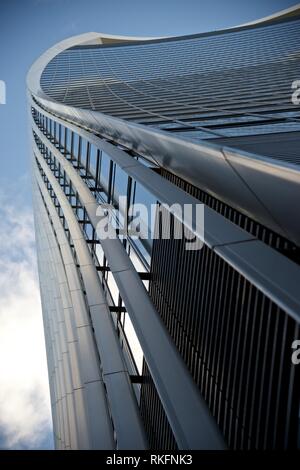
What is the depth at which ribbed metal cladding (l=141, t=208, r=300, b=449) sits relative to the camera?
4.81m

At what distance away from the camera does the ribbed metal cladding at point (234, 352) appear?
4.81m

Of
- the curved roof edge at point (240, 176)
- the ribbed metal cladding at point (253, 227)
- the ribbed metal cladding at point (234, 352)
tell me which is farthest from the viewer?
the ribbed metal cladding at point (253, 227)

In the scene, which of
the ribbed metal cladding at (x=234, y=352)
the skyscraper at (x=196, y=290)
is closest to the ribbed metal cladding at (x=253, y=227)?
the skyscraper at (x=196, y=290)

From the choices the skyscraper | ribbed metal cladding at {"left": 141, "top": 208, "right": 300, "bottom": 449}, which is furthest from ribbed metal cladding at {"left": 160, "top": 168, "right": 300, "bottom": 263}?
ribbed metal cladding at {"left": 141, "top": 208, "right": 300, "bottom": 449}

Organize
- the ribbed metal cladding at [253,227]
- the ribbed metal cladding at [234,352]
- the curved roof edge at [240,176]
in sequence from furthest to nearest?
the ribbed metal cladding at [253,227] < the ribbed metal cladding at [234,352] < the curved roof edge at [240,176]

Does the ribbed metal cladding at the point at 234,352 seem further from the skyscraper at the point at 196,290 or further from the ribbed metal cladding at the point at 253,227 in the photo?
the ribbed metal cladding at the point at 253,227

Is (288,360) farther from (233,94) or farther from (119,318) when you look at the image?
(233,94)

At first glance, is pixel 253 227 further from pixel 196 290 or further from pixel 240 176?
pixel 196 290

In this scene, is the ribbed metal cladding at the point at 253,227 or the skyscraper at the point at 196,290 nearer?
the skyscraper at the point at 196,290

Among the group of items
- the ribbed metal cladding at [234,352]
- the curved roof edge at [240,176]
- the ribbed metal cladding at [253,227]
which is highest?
the curved roof edge at [240,176]

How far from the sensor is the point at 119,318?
452 inches

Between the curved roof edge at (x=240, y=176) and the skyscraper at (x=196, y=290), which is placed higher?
the curved roof edge at (x=240, y=176)

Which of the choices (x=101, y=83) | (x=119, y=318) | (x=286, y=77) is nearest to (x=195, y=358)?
(x=119, y=318)

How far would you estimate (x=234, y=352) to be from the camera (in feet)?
19.4
